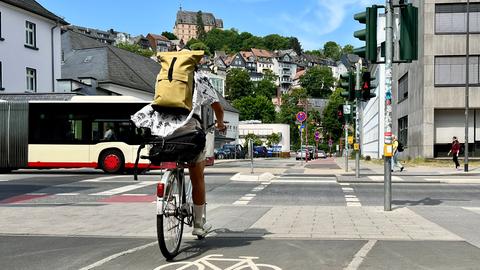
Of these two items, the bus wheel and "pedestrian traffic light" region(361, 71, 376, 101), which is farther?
the bus wheel

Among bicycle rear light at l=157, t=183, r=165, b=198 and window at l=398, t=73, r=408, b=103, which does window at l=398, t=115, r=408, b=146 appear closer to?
window at l=398, t=73, r=408, b=103

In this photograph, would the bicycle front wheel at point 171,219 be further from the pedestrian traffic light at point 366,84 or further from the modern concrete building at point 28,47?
the modern concrete building at point 28,47

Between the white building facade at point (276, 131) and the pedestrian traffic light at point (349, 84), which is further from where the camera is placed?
the white building facade at point (276, 131)

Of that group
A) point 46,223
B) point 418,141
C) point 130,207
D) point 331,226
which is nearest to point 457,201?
point 331,226

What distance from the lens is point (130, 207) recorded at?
10914mm

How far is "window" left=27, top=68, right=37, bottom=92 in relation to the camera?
39812 millimetres

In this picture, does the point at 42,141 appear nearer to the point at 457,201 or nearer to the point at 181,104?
the point at 457,201

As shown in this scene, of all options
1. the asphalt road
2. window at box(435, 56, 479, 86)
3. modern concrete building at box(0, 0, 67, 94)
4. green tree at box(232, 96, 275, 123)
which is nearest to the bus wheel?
the asphalt road

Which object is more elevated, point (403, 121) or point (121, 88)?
point (121, 88)

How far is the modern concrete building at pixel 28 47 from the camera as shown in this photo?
3662 centimetres

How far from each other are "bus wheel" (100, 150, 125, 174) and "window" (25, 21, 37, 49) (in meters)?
21.6

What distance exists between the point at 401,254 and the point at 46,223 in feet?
18.1

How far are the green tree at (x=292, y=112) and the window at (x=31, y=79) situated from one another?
8248cm

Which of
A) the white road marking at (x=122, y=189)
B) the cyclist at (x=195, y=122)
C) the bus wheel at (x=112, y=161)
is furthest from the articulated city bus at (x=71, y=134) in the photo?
the cyclist at (x=195, y=122)
